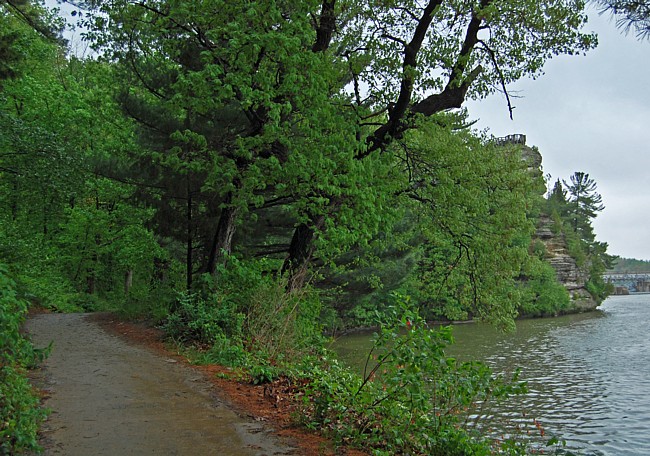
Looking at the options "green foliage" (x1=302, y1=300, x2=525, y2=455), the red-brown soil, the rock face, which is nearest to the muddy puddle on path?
the red-brown soil

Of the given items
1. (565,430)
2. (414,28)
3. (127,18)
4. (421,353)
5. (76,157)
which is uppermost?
(414,28)

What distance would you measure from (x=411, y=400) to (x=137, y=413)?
264 centimetres

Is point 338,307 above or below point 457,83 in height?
below

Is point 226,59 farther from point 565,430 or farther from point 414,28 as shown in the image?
point 565,430

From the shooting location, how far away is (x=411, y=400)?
459 cm

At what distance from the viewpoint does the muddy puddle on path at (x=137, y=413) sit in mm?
4223

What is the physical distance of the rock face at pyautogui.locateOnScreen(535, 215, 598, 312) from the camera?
47.9m

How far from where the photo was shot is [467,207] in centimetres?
1198

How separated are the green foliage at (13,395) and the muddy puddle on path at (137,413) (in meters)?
0.30

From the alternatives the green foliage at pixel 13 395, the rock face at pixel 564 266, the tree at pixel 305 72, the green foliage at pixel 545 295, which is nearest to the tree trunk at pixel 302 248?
the tree at pixel 305 72

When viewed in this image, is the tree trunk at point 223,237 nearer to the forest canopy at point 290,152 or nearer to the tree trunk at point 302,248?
the forest canopy at point 290,152

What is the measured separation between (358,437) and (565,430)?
765 cm

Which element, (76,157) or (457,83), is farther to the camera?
(76,157)

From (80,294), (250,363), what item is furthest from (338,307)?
(250,363)
